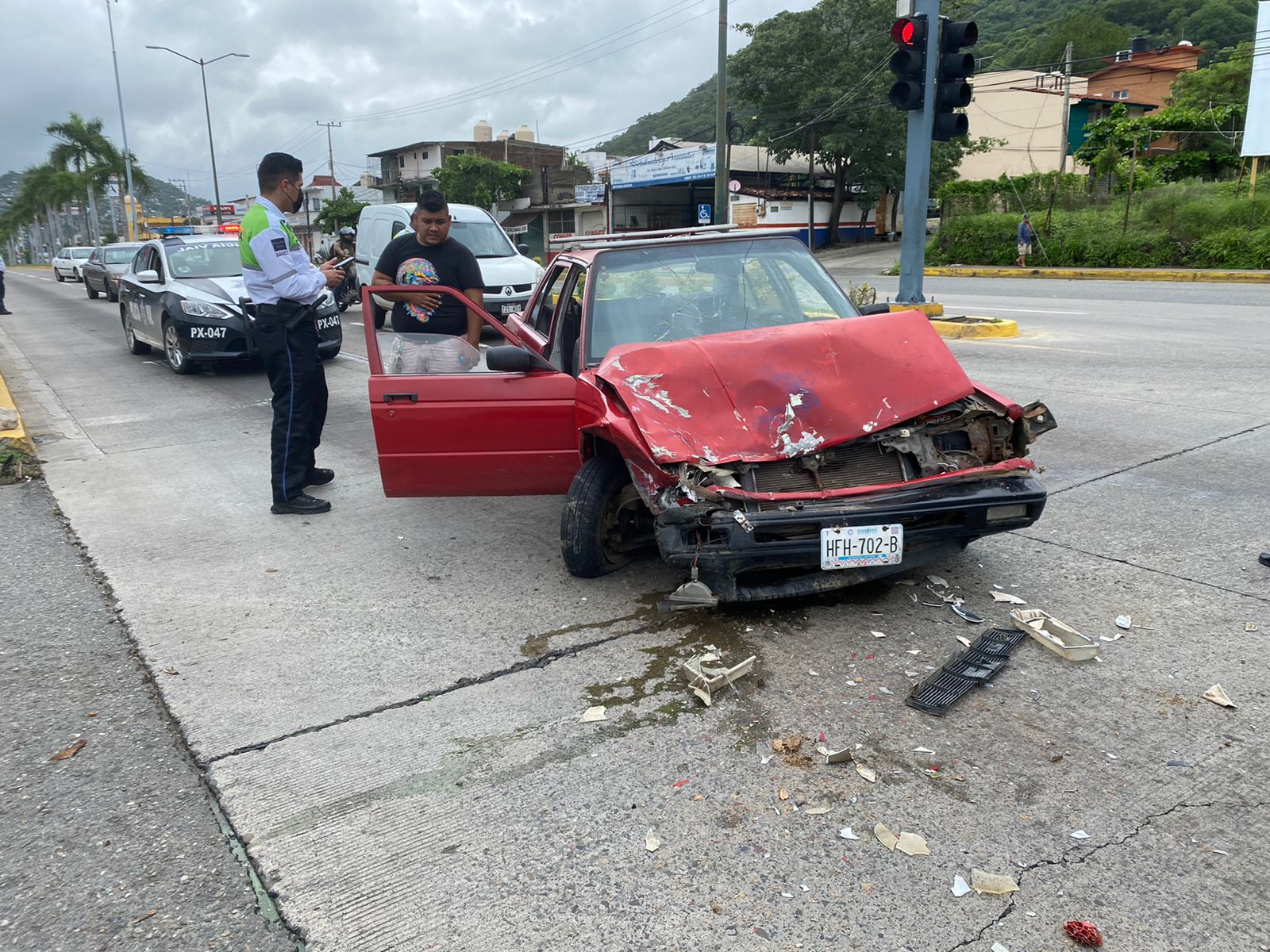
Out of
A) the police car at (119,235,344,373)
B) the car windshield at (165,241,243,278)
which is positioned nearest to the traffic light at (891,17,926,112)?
the police car at (119,235,344,373)

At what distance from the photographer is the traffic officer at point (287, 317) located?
544 centimetres

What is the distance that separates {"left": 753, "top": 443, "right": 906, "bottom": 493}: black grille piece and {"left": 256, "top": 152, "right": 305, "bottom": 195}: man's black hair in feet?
12.0

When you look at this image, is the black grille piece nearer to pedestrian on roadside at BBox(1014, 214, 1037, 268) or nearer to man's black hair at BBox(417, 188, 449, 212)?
man's black hair at BBox(417, 188, 449, 212)

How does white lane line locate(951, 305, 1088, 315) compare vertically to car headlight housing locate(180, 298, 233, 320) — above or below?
below

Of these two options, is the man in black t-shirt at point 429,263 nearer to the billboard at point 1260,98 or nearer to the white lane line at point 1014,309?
the white lane line at point 1014,309

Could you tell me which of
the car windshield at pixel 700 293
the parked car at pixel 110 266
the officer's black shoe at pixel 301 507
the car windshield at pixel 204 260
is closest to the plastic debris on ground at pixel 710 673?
the car windshield at pixel 700 293

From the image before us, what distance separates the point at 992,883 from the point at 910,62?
442 inches

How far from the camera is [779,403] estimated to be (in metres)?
3.96

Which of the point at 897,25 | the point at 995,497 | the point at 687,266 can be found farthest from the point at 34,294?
the point at 995,497

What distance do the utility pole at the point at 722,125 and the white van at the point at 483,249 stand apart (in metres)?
8.07

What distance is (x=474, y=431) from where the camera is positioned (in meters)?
4.74

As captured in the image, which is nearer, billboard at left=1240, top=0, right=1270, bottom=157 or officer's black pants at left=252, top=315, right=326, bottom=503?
officer's black pants at left=252, top=315, right=326, bottom=503

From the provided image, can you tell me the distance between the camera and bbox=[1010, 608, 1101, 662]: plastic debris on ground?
353 centimetres

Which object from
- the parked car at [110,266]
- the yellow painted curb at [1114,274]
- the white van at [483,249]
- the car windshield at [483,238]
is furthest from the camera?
the parked car at [110,266]
